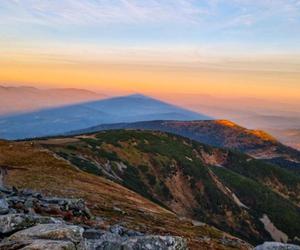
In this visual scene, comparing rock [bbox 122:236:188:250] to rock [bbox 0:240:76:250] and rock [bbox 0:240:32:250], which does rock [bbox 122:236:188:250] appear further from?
rock [bbox 0:240:32:250]

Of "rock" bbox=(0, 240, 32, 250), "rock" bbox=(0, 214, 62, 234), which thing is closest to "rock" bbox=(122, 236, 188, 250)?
"rock" bbox=(0, 214, 62, 234)

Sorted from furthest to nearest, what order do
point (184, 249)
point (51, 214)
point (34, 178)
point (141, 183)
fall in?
point (141, 183) → point (34, 178) → point (51, 214) → point (184, 249)

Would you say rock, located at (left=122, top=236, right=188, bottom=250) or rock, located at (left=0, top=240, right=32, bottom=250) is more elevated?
rock, located at (left=0, top=240, right=32, bottom=250)

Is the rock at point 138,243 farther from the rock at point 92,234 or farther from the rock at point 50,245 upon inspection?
the rock at point 50,245

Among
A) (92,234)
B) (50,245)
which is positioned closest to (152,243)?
(92,234)

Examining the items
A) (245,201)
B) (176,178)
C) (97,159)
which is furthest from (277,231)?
(97,159)

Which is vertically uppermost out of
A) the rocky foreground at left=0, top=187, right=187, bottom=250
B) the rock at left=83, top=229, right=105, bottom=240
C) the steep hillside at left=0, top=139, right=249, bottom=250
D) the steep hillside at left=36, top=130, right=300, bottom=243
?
the rocky foreground at left=0, top=187, right=187, bottom=250

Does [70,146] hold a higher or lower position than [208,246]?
lower

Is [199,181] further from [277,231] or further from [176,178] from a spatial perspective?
[277,231]
